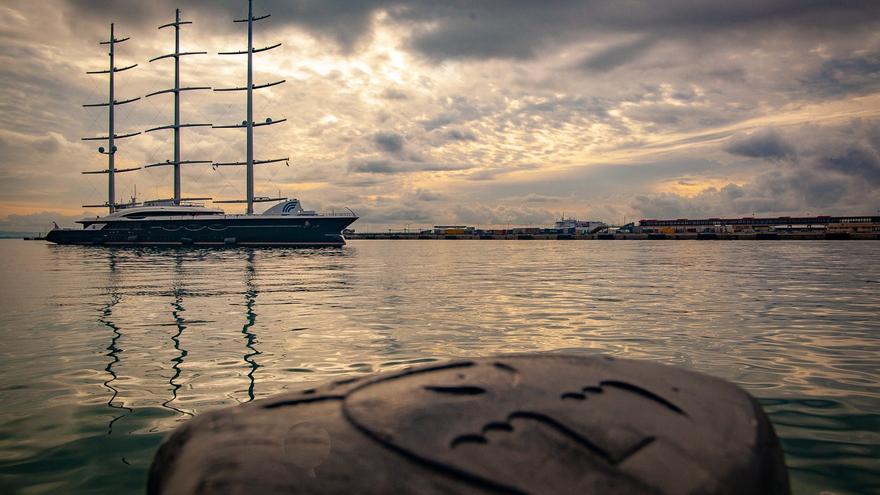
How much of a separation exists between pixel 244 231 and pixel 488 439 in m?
57.7

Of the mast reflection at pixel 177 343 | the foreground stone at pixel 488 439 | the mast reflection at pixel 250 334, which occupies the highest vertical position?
the foreground stone at pixel 488 439

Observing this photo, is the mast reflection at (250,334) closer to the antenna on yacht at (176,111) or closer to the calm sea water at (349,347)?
the calm sea water at (349,347)

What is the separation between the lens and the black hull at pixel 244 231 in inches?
2164

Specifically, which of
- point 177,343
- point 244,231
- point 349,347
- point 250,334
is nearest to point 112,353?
point 177,343

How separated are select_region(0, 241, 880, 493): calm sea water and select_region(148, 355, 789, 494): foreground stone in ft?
6.86

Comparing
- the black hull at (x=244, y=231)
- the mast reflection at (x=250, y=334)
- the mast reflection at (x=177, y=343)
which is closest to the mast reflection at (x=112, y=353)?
the mast reflection at (x=177, y=343)

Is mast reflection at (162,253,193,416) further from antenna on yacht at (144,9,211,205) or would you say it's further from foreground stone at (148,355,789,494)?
antenna on yacht at (144,9,211,205)

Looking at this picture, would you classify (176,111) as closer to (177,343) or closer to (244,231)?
(244,231)

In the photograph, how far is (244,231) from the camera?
55750 millimetres

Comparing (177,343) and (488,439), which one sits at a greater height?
(488,439)

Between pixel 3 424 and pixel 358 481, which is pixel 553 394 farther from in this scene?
pixel 3 424

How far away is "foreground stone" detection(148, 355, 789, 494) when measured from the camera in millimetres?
1393

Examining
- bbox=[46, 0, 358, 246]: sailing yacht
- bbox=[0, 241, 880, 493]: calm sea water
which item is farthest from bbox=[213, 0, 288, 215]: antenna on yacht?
bbox=[0, 241, 880, 493]: calm sea water

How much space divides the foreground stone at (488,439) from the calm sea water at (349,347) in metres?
2.09
